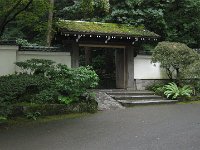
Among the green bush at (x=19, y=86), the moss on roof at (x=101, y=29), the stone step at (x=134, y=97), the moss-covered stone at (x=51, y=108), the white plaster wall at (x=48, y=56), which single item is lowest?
the moss-covered stone at (x=51, y=108)

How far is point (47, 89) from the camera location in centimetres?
1349

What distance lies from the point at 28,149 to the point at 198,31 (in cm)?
1771

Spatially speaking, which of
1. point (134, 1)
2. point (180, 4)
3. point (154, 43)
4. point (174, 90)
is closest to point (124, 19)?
point (134, 1)

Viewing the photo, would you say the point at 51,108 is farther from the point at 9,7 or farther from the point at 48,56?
the point at 48,56

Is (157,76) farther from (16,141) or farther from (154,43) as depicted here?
(16,141)

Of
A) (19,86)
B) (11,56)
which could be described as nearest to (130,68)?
(11,56)

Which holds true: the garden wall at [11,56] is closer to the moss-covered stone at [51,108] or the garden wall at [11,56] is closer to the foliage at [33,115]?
the moss-covered stone at [51,108]

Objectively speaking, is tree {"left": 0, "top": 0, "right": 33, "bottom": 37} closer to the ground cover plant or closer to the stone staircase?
the ground cover plant

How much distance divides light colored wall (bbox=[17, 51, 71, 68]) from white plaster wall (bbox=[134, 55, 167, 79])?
4203 millimetres

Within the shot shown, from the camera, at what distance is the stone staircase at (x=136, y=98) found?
15.7 metres

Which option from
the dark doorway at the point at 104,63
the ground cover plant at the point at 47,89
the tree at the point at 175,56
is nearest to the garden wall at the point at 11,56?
the ground cover plant at the point at 47,89

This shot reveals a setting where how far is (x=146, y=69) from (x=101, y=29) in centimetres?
394

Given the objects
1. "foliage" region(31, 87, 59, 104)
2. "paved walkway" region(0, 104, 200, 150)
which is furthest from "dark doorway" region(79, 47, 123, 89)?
"foliage" region(31, 87, 59, 104)

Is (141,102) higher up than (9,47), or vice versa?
(9,47)
